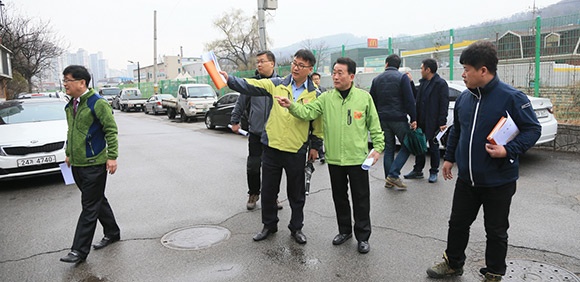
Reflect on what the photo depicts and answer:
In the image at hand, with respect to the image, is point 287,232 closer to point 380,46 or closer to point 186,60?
point 380,46

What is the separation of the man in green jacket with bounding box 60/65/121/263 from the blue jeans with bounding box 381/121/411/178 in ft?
12.2

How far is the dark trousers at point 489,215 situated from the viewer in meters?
2.93

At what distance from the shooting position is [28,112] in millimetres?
8188

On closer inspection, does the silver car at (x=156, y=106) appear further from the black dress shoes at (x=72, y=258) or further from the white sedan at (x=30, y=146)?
the black dress shoes at (x=72, y=258)

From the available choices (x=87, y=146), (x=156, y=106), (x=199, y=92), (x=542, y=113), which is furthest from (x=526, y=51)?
(x=156, y=106)

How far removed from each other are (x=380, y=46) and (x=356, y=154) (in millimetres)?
11512

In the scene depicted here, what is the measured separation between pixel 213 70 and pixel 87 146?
153 centimetres

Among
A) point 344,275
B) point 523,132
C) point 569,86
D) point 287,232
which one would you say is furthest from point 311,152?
point 569,86

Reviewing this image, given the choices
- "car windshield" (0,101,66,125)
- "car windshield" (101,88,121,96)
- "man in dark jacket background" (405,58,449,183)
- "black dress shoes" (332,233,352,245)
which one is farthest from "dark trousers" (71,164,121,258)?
"car windshield" (101,88,121,96)

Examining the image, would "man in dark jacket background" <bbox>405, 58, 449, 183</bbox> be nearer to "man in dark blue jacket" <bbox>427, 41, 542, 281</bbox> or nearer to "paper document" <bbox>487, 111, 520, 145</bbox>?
"man in dark blue jacket" <bbox>427, 41, 542, 281</bbox>

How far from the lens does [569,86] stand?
9.56m

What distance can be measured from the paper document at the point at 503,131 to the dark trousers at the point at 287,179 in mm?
1809

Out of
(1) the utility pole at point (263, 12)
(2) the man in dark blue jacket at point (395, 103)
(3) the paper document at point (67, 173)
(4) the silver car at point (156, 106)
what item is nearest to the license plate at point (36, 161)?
(3) the paper document at point (67, 173)

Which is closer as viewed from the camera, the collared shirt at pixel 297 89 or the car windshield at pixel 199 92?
the collared shirt at pixel 297 89
